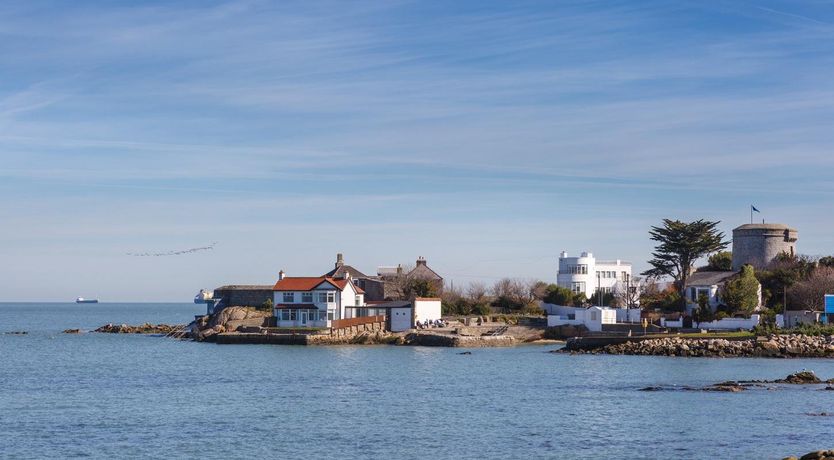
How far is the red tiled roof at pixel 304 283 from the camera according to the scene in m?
87.6

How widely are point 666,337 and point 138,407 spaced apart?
4469 cm

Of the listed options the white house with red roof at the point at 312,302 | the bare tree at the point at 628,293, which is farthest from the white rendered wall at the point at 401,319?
the bare tree at the point at 628,293

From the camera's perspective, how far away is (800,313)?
267 ft

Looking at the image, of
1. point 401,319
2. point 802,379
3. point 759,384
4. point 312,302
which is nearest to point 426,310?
point 401,319

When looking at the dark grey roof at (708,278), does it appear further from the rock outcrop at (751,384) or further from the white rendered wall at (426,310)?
the rock outcrop at (751,384)

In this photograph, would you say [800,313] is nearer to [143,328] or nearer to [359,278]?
[359,278]

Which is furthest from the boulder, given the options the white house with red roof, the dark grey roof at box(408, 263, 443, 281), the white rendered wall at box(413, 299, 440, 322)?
the dark grey roof at box(408, 263, 443, 281)

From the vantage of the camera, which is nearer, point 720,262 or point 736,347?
point 736,347

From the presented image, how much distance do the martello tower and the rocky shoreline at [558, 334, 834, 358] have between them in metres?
28.8

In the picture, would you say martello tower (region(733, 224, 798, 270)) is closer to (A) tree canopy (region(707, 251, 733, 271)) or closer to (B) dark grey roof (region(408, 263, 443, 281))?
(A) tree canopy (region(707, 251, 733, 271))

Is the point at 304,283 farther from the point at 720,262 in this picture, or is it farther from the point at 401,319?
the point at 720,262

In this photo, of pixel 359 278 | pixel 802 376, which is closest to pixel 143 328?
pixel 359 278

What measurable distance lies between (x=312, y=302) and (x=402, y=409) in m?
45.1

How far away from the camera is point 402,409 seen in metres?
43.4
